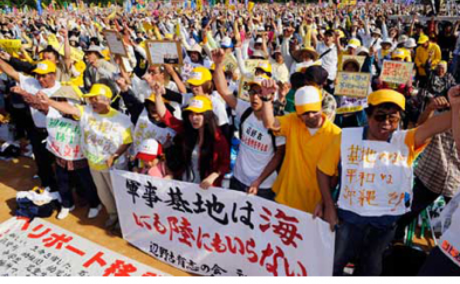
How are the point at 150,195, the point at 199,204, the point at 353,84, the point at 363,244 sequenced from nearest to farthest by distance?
1. the point at 363,244
2. the point at 199,204
3. the point at 150,195
4. the point at 353,84

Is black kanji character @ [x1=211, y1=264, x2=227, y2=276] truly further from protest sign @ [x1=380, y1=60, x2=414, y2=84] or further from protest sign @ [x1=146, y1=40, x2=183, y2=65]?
protest sign @ [x1=380, y1=60, x2=414, y2=84]

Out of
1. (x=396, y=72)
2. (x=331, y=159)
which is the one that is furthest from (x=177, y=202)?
(x=396, y=72)

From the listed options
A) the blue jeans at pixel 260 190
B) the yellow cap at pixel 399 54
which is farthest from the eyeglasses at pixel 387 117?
the yellow cap at pixel 399 54

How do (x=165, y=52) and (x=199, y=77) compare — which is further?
(x=165, y=52)

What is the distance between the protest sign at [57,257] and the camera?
344 cm

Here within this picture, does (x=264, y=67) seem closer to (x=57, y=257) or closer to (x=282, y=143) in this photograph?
(x=282, y=143)

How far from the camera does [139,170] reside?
12.1 feet

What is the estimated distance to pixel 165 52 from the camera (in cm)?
456

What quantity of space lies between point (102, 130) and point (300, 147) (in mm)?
2220

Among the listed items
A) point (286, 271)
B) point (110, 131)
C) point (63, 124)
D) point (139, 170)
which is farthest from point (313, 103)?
point (63, 124)

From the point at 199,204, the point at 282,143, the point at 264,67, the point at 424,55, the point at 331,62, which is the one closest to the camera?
the point at 282,143

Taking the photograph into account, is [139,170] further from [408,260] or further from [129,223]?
[408,260]

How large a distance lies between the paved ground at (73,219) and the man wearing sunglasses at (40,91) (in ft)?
1.90

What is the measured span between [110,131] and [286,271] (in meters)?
2.35
